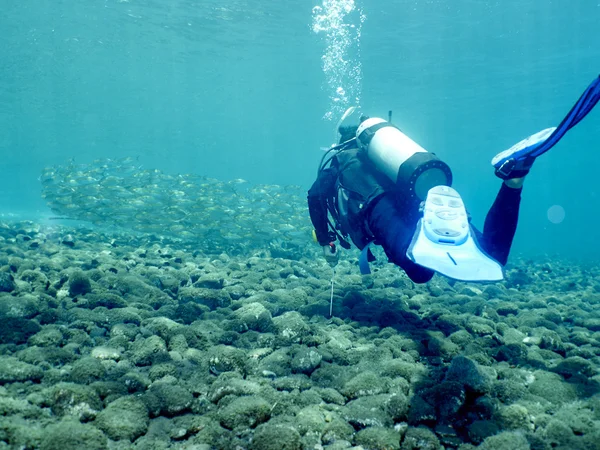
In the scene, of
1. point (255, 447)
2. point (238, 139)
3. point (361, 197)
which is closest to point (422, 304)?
point (361, 197)

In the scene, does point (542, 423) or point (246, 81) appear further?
point (246, 81)

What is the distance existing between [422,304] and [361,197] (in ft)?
9.05

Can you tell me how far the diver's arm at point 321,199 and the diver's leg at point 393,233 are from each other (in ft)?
3.61

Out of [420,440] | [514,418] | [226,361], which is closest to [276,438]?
[420,440]

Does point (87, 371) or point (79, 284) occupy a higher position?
point (79, 284)

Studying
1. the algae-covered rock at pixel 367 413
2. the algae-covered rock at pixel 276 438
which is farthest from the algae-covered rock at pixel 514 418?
the algae-covered rock at pixel 276 438

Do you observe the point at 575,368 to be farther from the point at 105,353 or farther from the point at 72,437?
the point at 105,353

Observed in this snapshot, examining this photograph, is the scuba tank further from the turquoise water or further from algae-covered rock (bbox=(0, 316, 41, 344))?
the turquoise water

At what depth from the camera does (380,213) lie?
467cm

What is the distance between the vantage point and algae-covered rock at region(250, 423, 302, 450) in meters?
2.45

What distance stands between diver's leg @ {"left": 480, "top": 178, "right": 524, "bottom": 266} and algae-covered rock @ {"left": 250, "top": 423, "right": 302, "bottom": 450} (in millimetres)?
2962

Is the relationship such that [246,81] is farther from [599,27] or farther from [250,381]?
[250,381]

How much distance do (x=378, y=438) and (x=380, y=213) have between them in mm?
2588

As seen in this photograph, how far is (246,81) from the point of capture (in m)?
43.8
